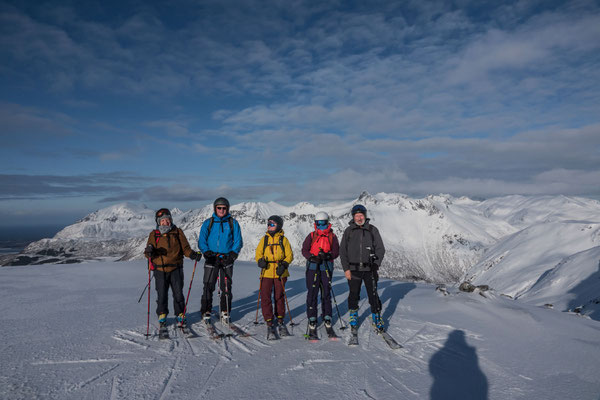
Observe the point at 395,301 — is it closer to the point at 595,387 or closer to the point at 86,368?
the point at 595,387

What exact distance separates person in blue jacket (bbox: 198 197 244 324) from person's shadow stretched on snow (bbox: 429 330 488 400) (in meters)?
5.65

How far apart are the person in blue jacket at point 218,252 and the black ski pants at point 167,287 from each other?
683 mm

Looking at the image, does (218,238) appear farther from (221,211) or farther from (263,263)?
(263,263)

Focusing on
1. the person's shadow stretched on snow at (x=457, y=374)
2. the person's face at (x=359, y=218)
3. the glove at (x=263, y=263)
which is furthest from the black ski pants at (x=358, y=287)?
the glove at (x=263, y=263)

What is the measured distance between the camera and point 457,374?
6.59m

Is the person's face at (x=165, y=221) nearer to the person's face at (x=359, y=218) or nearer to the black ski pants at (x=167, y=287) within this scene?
the black ski pants at (x=167, y=287)

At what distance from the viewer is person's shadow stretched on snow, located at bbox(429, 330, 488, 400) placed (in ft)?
19.2

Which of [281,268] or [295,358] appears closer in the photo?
[295,358]

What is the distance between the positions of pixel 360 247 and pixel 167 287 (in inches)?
211

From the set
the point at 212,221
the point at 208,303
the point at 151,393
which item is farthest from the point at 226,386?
the point at 212,221

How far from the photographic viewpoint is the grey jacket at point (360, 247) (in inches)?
347

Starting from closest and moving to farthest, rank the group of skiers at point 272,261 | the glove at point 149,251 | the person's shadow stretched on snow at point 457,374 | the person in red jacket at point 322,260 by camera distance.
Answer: the person's shadow stretched on snow at point 457,374 < the glove at point 149,251 < the group of skiers at point 272,261 < the person in red jacket at point 322,260

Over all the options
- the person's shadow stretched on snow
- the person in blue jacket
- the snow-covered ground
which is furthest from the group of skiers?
the person's shadow stretched on snow

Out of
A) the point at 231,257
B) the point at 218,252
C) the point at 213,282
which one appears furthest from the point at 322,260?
the point at 213,282
